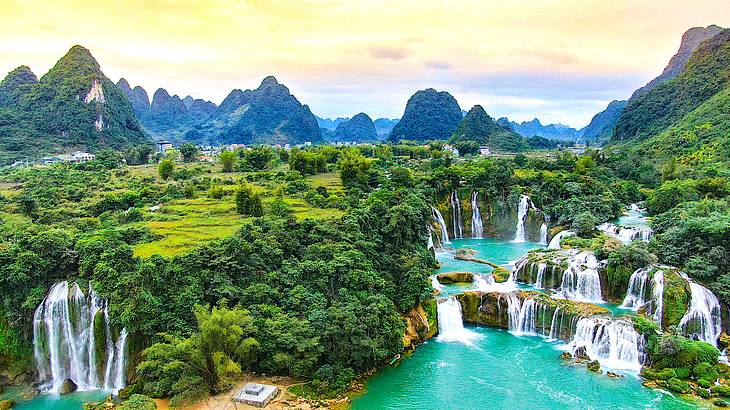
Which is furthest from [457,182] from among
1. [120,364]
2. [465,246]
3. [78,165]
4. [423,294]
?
[78,165]

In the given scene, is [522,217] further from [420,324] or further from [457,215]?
[420,324]

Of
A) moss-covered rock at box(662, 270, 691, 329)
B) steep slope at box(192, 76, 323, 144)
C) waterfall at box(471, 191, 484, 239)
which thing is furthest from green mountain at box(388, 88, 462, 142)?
moss-covered rock at box(662, 270, 691, 329)

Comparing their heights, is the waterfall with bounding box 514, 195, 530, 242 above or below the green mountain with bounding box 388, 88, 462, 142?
below

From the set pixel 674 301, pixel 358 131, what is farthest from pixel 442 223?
pixel 358 131

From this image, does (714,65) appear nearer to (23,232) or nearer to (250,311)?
(250,311)

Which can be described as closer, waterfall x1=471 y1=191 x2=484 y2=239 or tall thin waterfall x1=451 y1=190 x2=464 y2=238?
waterfall x1=471 y1=191 x2=484 y2=239

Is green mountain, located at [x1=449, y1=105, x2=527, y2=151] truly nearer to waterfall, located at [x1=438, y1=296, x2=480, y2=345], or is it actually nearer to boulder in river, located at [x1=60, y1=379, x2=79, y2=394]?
waterfall, located at [x1=438, y1=296, x2=480, y2=345]
